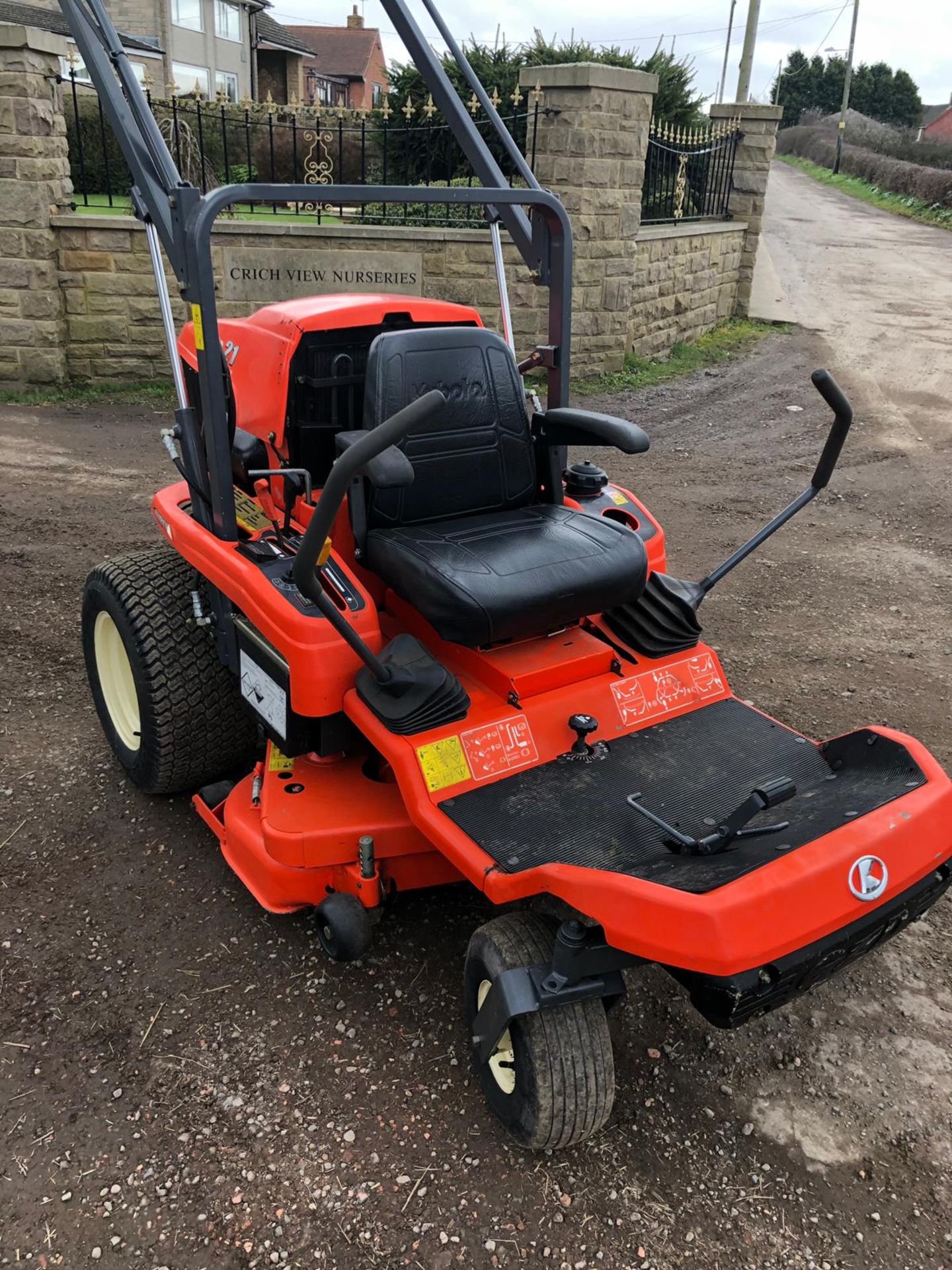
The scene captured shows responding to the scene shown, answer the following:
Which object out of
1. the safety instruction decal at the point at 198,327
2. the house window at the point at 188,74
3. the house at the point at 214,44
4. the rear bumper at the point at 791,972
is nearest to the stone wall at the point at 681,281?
the safety instruction decal at the point at 198,327

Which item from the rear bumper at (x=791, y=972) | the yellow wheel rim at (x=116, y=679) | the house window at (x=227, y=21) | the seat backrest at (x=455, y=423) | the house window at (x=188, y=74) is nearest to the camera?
the rear bumper at (x=791, y=972)

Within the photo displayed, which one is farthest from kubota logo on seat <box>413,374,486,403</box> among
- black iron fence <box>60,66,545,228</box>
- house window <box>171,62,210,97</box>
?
house window <box>171,62,210,97</box>

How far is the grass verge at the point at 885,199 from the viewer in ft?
67.7

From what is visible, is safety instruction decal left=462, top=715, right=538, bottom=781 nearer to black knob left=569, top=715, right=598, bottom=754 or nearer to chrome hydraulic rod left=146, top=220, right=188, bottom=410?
black knob left=569, top=715, right=598, bottom=754

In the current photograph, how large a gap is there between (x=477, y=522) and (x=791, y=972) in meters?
1.45

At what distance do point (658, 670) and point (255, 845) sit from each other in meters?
1.19

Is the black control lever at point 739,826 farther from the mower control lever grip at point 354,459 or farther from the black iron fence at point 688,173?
the black iron fence at point 688,173

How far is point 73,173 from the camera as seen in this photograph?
1116 cm

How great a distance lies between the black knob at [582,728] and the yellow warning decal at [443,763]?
0.30m

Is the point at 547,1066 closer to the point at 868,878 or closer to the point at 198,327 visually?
the point at 868,878

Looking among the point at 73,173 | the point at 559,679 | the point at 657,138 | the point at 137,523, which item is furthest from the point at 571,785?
the point at 73,173

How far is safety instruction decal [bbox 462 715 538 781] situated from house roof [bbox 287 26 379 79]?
158 ft

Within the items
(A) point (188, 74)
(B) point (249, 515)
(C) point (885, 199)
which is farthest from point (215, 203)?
(A) point (188, 74)

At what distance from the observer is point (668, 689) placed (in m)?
2.85
